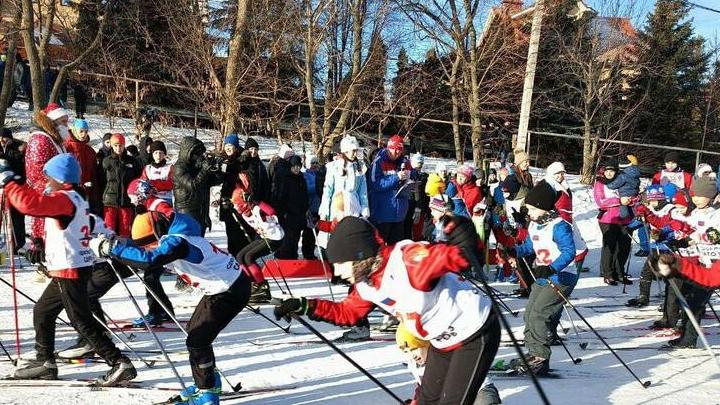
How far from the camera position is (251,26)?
47.6 feet

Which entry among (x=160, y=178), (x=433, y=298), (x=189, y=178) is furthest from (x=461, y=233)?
(x=160, y=178)

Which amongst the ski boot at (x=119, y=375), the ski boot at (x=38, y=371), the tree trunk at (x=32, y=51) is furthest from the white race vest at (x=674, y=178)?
the tree trunk at (x=32, y=51)

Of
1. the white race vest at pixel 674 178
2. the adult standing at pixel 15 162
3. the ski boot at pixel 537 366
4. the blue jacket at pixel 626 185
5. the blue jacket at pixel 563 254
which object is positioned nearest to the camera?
the ski boot at pixel 537 366

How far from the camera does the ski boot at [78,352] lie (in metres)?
6.09

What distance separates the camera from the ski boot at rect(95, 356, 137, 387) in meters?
5.30

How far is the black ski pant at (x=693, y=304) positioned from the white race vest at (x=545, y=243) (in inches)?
62.0

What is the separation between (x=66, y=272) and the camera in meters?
5.22

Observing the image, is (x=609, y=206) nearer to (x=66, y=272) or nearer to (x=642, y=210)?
(x=642, y=210)

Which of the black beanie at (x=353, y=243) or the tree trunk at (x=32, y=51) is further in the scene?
the tree trunk at (x=32, y=51)

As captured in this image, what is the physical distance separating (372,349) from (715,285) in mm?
3142

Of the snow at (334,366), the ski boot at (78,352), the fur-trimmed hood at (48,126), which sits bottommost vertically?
the snow at (334,366)

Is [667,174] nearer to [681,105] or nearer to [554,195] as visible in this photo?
[554,195]

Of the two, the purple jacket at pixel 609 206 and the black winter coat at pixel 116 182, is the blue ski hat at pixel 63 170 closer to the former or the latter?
the black winter coat at pixel 116 182

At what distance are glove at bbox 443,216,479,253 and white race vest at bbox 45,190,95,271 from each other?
2853 mm
